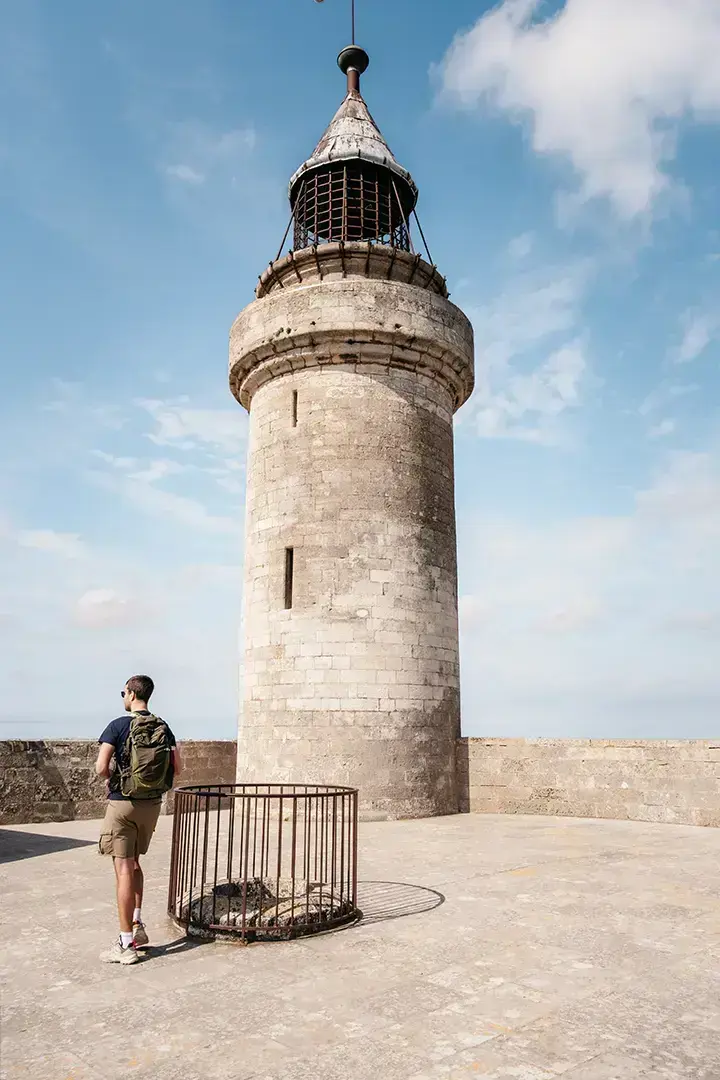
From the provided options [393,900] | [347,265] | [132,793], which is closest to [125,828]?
[132,793]

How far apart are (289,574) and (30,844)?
5335 millimetres

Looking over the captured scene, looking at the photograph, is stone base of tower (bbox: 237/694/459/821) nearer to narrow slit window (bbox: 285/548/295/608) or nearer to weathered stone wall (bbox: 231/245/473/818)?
weathered stone wall (bbox: 231/245/473/818)

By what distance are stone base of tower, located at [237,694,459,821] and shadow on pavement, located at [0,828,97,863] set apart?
2906 mm

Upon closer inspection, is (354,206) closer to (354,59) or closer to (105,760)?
(354,59)

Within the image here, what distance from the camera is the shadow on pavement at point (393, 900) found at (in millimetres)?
6465

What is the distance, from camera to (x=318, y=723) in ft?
40.4

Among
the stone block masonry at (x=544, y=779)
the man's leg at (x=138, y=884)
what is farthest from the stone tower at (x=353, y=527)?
the man's leg at (x=138, y=884)

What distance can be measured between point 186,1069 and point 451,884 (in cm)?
441

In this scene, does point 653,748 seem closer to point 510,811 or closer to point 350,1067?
point 510,811

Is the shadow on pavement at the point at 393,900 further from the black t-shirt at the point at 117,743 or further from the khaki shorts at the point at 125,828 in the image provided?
the black t-shirt at the point at 117,743

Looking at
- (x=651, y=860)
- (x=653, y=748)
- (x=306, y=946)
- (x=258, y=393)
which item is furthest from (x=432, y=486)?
(x=306, y=946)

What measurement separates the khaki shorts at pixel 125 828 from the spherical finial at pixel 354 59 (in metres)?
16.9

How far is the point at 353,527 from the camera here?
12859 millimetres

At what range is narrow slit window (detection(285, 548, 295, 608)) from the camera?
12967 millimetres
